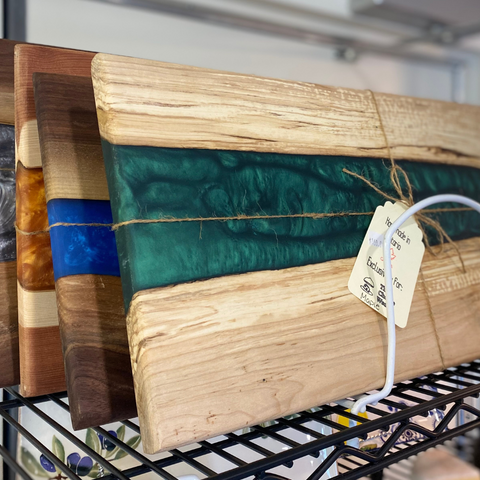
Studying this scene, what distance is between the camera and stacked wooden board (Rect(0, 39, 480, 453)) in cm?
36

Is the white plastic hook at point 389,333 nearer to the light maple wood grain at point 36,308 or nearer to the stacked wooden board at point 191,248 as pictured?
the stacked wooden board at point 191,248

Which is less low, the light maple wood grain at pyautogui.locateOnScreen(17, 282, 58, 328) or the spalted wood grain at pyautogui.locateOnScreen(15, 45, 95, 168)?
the spalted wood grain at pyautogui.locateOnScreen(15, 45, 95, 168)

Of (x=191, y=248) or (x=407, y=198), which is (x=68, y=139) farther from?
(x=407, y=198)

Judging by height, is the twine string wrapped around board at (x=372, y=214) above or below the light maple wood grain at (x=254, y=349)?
above

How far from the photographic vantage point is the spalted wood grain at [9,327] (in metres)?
0.45

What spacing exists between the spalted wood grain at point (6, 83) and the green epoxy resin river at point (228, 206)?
16 centimetres

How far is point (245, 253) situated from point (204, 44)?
0.74 metres

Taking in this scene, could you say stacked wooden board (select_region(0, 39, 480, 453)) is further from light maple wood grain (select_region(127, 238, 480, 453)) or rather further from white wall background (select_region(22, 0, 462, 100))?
white wall background (select_region(22, 0, 462, 100))

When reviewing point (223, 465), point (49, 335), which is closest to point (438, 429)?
point (223, 465)

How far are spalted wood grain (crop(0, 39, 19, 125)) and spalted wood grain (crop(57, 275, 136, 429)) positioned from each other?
0.18 metres

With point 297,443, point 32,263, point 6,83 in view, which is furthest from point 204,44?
point 297,443

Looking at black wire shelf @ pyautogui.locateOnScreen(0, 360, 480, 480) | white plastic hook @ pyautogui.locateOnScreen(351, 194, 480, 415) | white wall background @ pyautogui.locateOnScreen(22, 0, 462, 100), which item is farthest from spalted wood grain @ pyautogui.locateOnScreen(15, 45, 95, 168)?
white wall background @ pyautogui.locateOnScreen(22, 0, 462, 100)

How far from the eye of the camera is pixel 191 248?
1.25 ft

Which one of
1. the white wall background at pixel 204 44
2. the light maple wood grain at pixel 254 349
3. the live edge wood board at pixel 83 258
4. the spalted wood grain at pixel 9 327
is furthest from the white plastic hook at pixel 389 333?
the white wall background at pixel 204 44
